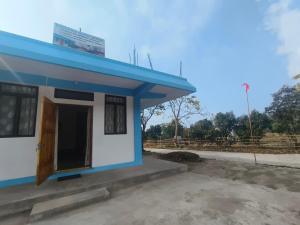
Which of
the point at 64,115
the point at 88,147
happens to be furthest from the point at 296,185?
the point at 64,115

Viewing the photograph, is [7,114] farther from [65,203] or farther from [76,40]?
[76,40]

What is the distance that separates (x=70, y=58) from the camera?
13.1ft

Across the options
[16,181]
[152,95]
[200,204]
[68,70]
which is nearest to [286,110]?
[152,95]

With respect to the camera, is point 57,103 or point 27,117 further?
point 57,103

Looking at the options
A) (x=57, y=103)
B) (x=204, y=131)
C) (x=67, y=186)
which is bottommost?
(x=67, y=186)

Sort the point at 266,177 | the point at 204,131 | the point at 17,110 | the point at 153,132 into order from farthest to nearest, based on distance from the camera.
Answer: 1. the point at 153,132
2. the point at 204,131
3. the point at 266,177
4. the point at 17,110

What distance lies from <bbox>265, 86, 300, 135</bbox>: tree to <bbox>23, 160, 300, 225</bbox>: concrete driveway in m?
11.2

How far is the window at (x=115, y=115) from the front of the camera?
19.3 feet

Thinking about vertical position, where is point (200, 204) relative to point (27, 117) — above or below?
below

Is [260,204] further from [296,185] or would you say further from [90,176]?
[90,176]

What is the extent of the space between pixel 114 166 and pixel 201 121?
17556mm

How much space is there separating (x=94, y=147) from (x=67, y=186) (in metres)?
1.51

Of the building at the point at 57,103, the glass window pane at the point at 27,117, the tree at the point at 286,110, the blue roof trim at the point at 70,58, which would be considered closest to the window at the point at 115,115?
the building at the point at 57,103

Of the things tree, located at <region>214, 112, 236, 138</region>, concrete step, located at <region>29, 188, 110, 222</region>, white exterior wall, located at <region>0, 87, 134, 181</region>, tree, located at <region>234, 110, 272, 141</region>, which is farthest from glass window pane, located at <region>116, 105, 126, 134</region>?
tree, located at <region>214, 112, 236, 138</region>
